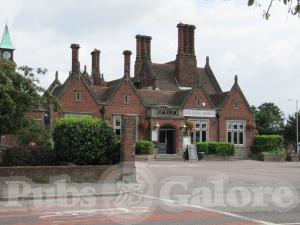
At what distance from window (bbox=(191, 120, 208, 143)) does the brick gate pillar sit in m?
28.7

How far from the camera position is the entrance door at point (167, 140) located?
4956 cm

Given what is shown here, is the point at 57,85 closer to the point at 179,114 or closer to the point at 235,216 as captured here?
the point at 179,114

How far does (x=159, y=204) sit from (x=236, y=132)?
3968 cm

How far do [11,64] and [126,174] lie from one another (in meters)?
6.58

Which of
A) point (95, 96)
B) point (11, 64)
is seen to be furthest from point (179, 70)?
point (11, 64)

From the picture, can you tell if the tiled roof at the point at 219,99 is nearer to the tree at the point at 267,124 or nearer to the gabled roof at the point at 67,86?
the gabled roof at the point at 67,86

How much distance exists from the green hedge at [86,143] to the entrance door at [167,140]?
26412 mm

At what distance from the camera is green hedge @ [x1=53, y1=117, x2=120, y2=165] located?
73.9 feet

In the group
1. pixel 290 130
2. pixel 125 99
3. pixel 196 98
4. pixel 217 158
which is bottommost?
pixel 217 158

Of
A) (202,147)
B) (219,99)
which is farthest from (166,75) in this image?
(202,147)

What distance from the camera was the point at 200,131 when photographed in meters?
51.0

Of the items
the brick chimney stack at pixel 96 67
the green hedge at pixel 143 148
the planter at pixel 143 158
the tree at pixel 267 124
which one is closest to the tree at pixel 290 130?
the tree at pixel 267 124

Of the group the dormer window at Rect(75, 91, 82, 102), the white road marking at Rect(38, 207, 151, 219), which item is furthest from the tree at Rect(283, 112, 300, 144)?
the white road marking at Rect(38, 207, 151, 219)

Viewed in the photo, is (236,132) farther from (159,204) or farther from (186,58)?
(159,204)
